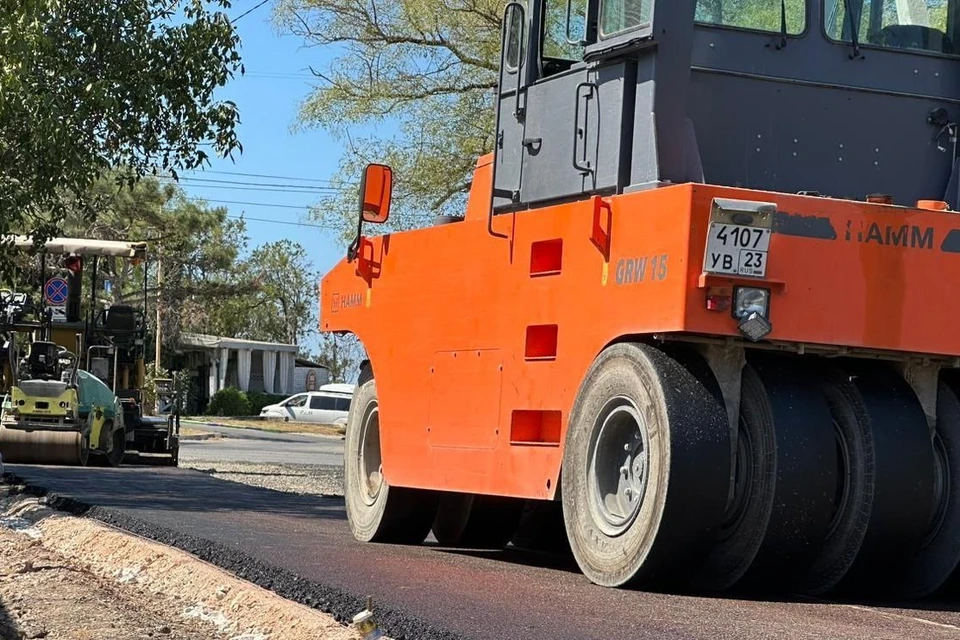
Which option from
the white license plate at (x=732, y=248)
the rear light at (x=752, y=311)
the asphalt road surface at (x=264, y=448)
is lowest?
the asphalt road surface at (x=264, y=448)

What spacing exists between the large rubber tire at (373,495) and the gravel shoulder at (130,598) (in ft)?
5.33

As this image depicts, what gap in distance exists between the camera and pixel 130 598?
326 inches

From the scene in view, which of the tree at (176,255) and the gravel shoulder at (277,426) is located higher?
the tree at (176,255)

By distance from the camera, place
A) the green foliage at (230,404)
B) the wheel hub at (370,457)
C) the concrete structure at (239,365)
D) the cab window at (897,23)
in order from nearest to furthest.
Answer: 1. the cab window at (897,23)
2. the wheel hub at (370,457)
3. the green foliage at (230,404)
4. the concrete structure at (239,365)

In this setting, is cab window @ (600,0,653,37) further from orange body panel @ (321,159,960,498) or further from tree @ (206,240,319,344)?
tree @ (206,240,319,344)

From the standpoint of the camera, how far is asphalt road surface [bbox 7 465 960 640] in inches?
241

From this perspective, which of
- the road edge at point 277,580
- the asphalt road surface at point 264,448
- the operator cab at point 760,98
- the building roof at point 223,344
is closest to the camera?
the road edge at point 277,580

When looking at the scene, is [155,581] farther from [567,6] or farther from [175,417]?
[175,417]

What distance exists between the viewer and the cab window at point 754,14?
8.39 m

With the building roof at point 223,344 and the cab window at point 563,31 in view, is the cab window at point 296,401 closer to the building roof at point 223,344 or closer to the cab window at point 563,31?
the building roof at point 223,344

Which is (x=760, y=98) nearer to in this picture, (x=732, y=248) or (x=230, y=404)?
(x=732, y=248)

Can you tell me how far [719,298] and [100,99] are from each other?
10.2 m

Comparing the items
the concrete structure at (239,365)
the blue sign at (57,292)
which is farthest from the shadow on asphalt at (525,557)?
the concrete structure at (239,365)

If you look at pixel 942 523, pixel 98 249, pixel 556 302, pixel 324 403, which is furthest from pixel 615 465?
pixel 324 403
